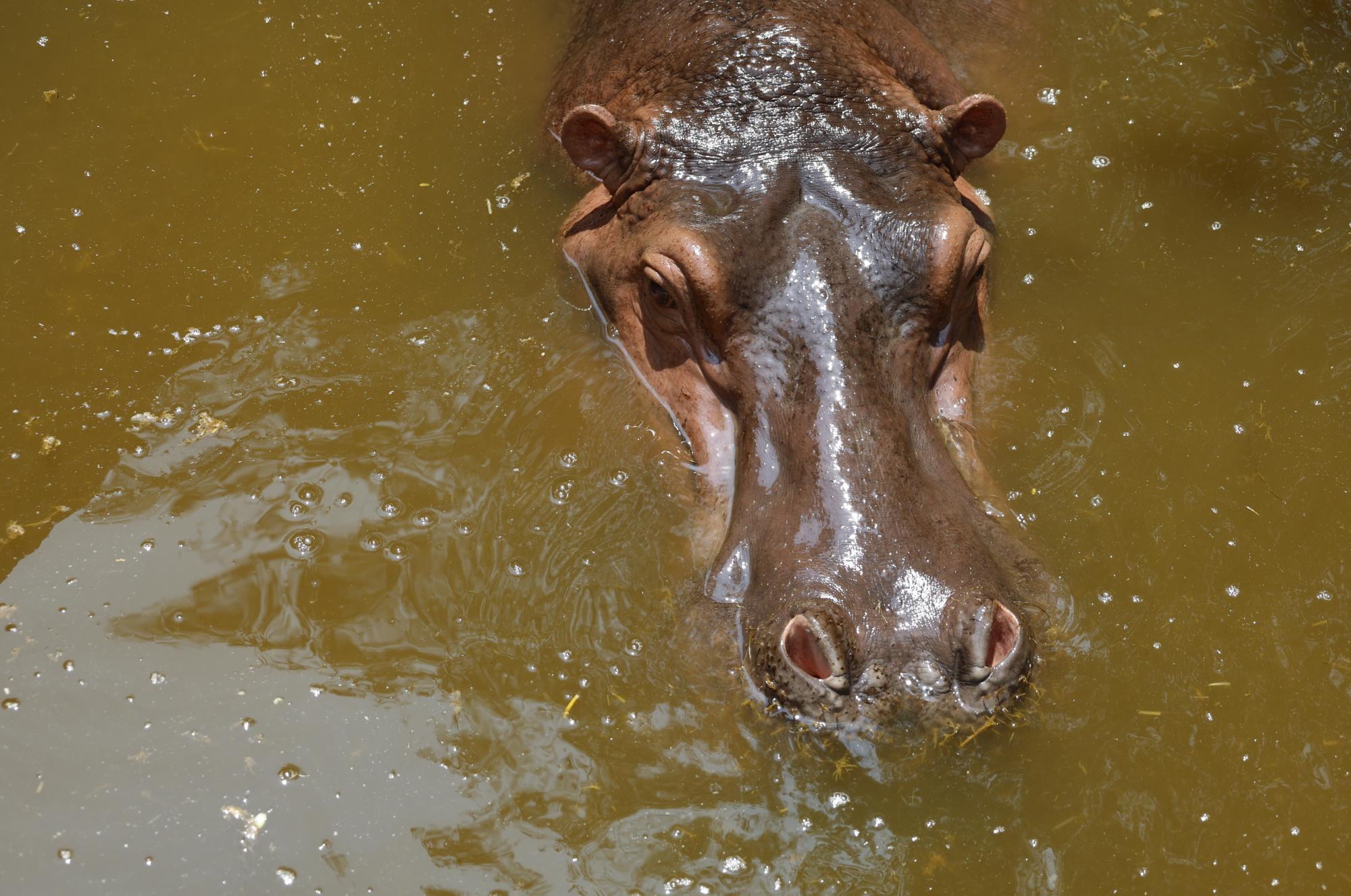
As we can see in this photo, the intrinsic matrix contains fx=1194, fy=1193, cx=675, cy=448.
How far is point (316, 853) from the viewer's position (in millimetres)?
3529

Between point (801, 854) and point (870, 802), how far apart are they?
257mm

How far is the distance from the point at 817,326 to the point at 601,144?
50.7 inches

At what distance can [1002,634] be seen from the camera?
10.9ft

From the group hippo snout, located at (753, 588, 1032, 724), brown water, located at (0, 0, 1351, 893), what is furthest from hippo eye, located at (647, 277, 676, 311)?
hippo snout, located at (753, 588, 1032, 724)

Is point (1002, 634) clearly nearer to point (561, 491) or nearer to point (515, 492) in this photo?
point (561, 491)

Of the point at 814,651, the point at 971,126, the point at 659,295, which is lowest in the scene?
the point at 814,651

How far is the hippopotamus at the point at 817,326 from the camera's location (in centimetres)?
332

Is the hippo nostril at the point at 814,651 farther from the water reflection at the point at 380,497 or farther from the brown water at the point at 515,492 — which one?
the water reflection at the point at 380,497

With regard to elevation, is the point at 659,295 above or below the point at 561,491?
above

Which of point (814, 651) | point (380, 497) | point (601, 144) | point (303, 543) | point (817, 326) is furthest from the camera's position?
point (601, 144)

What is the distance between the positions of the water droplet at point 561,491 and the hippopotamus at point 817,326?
472mm

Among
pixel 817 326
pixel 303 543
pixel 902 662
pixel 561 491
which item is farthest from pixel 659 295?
pixel 902 662

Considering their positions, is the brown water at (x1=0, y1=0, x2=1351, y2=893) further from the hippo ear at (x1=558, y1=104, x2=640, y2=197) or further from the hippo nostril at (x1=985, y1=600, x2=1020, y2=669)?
the hippo ear at (x1=558, y1=104, x2=640, y2=197)

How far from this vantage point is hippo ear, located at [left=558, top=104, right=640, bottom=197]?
4492 mm
